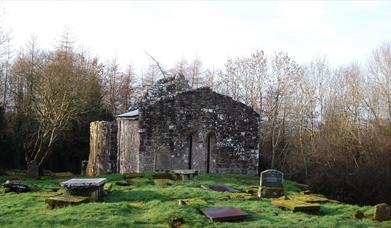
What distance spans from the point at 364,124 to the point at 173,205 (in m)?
26.6

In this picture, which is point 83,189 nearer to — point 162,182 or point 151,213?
point 151,213

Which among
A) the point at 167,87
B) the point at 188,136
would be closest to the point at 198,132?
the point at 188,136

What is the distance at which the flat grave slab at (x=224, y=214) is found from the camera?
1081cm

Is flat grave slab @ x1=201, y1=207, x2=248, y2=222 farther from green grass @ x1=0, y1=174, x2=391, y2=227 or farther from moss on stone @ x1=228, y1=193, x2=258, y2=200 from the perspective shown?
moss on stone @ x1=228, y1=193, x2=258, y2=200

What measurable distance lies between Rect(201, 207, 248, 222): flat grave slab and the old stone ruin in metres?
10.9

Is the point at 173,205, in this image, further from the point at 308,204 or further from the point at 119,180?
the point at 119,180

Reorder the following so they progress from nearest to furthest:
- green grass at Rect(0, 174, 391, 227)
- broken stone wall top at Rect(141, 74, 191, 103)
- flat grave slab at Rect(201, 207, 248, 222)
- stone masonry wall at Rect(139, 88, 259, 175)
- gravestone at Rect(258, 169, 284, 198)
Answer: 1. green grass at Rect(0, 174, 391, 227)
2. flat grave slab at Rect(201, 207, 248, 222)
3. gravestone at Rect(258, 169, 284, 198)
4. stone masonry wall at Rect(139, 88, 259, 175)
5. broken stone wall top at Rect(141, 74, 191, 103)

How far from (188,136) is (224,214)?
12019mm

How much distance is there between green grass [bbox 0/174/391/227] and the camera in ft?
33.9

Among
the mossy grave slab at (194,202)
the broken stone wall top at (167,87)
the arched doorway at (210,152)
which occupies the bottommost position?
the mossy grave slab at (194,202)

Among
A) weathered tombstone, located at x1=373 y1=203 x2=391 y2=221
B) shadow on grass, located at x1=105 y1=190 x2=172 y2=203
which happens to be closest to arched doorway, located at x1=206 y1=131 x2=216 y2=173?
shadow on grass, located at x1=105 y1=190 x2=172 y2=203

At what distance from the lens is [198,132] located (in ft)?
75.5

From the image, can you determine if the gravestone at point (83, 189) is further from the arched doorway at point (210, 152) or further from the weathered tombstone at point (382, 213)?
the arched doorway at point (210, 152)

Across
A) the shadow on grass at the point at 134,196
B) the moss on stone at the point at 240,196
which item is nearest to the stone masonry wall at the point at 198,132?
the shadow on grass at the point at 134,196
